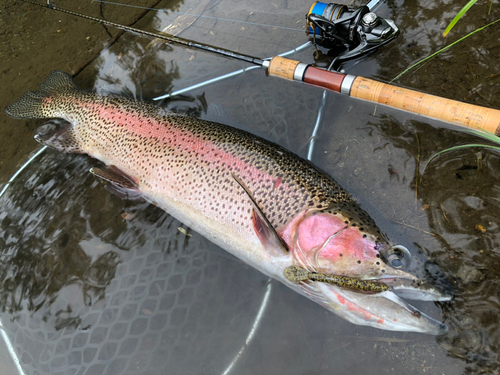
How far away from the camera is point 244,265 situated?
2535mm

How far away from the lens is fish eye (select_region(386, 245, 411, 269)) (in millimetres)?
1888

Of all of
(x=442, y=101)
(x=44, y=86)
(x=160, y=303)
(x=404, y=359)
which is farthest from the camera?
(x=44, y=86)

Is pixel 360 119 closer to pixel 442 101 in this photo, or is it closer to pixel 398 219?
pixel 442 101

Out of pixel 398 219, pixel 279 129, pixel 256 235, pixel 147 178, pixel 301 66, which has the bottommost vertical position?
pixel 398 219

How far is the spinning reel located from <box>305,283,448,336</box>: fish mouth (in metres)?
1.92

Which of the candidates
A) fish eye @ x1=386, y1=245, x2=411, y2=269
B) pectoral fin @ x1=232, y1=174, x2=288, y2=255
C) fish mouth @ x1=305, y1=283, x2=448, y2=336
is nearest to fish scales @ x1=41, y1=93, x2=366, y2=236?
pectoral fin @ x1=232, y1=174, x2=288, y2=255

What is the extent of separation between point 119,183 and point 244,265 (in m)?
1.34

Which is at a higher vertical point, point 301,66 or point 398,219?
point 301,66

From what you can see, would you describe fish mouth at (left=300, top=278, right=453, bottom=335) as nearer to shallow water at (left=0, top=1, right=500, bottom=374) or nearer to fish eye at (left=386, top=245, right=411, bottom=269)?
fish eye at (left=386, top=245, right=411, bottom=269)

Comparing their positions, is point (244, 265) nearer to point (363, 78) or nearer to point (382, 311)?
point (382, 311)

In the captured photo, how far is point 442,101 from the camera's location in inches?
87.0

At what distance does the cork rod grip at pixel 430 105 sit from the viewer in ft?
6.77

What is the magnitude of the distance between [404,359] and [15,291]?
10.2 ft

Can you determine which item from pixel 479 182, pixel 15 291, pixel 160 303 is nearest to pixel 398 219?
pixel 479 182
